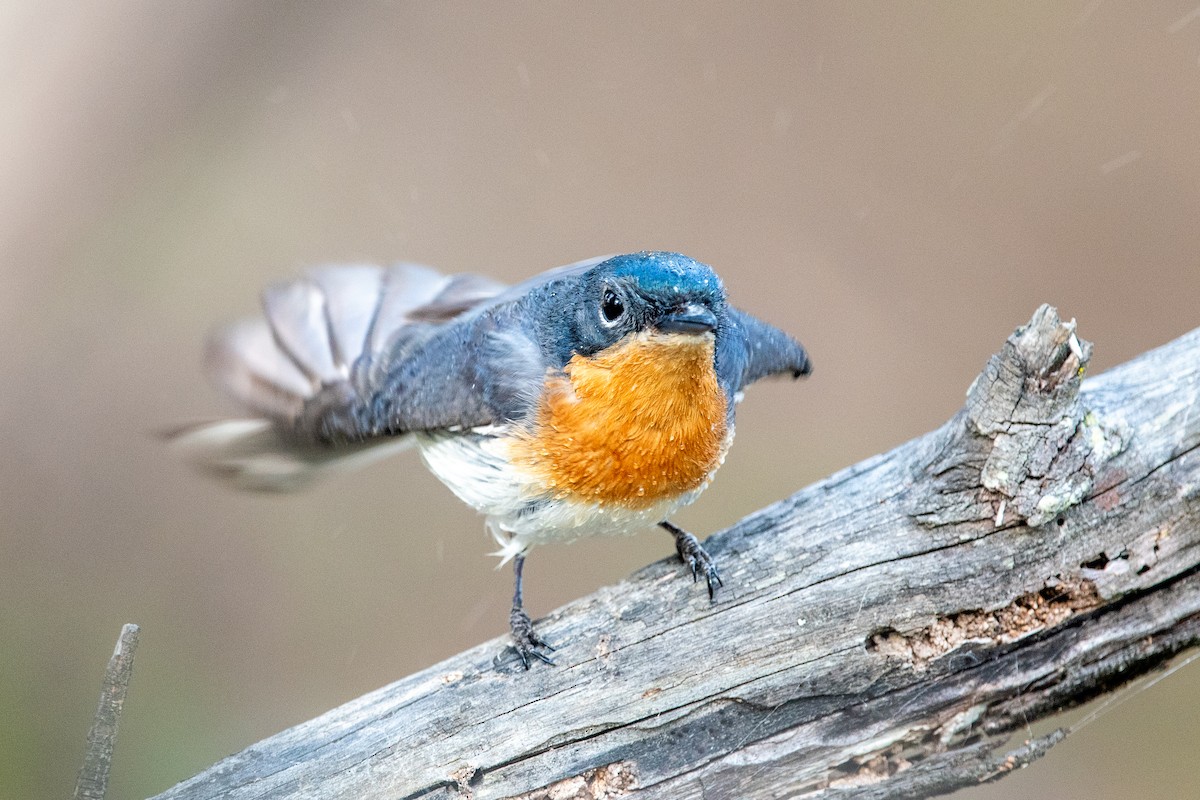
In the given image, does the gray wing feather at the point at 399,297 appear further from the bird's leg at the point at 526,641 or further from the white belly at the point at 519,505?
the bird's leg at the point at 526,641

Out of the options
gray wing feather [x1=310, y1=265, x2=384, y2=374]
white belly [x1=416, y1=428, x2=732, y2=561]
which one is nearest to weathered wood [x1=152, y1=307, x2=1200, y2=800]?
white belly [x1=416, y1=428, x2=732, y2=561]

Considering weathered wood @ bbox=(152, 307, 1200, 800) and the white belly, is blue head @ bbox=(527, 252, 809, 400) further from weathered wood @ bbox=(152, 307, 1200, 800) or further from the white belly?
weathered wood @ bbox=(152, 307, 1200, 800)

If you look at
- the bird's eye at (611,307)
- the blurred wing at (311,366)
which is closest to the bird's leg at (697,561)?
the bird's eye at (611,307)

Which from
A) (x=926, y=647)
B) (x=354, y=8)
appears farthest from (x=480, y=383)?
(x=354, y=8)

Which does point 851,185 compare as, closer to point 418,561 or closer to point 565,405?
point 418,561

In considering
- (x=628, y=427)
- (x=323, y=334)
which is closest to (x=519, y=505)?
(x=628, y=427)

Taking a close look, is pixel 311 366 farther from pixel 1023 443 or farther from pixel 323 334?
pixel 1023 443
